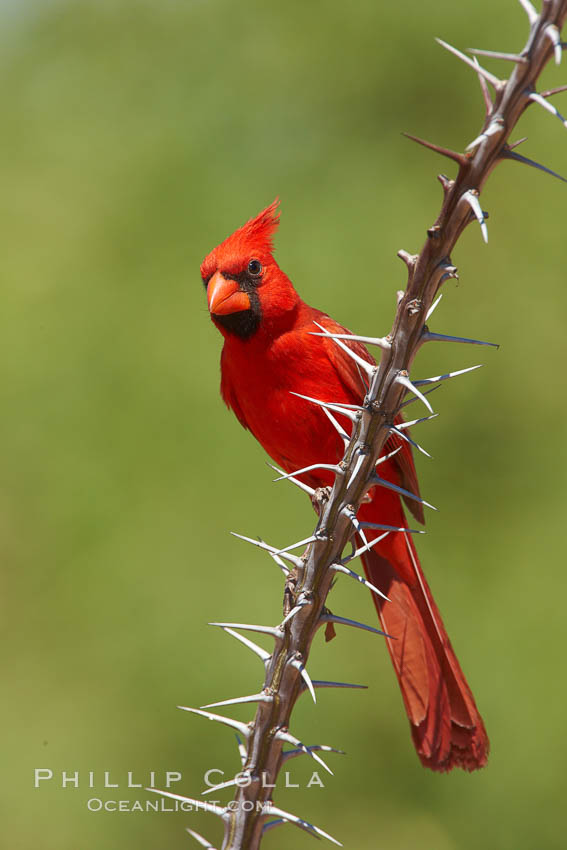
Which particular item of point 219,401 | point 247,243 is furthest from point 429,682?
point 219,401

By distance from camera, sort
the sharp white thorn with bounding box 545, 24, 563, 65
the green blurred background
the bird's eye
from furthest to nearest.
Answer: the green blurred background, the bird's eye, the sharp white thorn with bounding box 545, 24, 563, 65

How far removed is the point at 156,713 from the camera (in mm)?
3770

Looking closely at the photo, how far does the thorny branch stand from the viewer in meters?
0.86

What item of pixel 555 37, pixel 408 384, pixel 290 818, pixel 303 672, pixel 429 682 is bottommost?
pixel 429 682

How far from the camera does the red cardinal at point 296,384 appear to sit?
216 cm

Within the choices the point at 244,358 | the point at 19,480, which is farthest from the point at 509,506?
the point at 19,480

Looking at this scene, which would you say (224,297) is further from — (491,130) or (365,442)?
(491,130)

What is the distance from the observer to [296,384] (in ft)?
7.39

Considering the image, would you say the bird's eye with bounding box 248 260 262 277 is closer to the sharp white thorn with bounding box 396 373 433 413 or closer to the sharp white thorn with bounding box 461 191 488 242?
the sharp white thorn with bounding box 396 373 433 413

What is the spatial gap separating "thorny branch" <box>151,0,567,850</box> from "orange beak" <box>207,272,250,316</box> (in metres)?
1.01

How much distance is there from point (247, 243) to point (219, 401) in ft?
5.92

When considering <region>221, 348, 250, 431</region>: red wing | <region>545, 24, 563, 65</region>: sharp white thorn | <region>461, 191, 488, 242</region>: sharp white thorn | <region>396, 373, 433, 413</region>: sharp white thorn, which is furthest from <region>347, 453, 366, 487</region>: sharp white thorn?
<region>221, 348, 250, 431</region>: red wing

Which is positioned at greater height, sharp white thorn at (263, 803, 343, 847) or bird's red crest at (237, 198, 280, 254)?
bird's red crest at (237, 198, 280, 254)

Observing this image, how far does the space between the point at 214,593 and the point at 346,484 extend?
270cm
